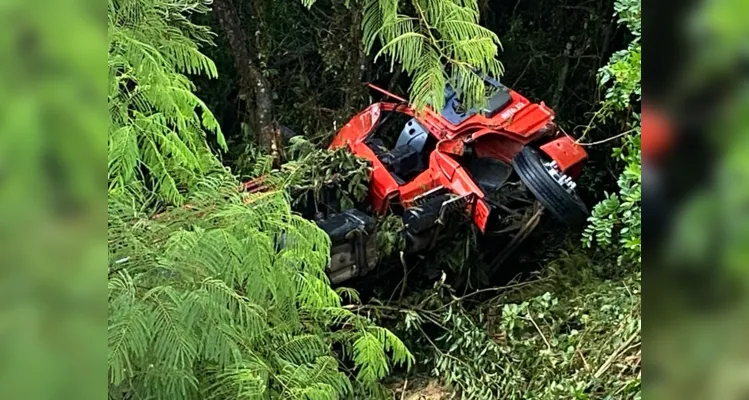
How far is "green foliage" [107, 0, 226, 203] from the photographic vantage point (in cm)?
118

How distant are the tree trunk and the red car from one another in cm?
57

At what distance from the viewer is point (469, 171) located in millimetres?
3627

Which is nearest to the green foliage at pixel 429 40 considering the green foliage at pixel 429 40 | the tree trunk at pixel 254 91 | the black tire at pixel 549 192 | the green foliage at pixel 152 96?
the green foliage at pixel 429 40

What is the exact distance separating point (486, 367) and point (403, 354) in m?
0.99

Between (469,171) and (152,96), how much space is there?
246 cm

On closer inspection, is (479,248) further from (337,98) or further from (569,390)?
(337,98)

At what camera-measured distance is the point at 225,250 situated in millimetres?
1402

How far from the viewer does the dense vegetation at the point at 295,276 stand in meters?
1.22

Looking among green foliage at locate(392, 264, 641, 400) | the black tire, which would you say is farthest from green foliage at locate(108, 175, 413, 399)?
the black tire
